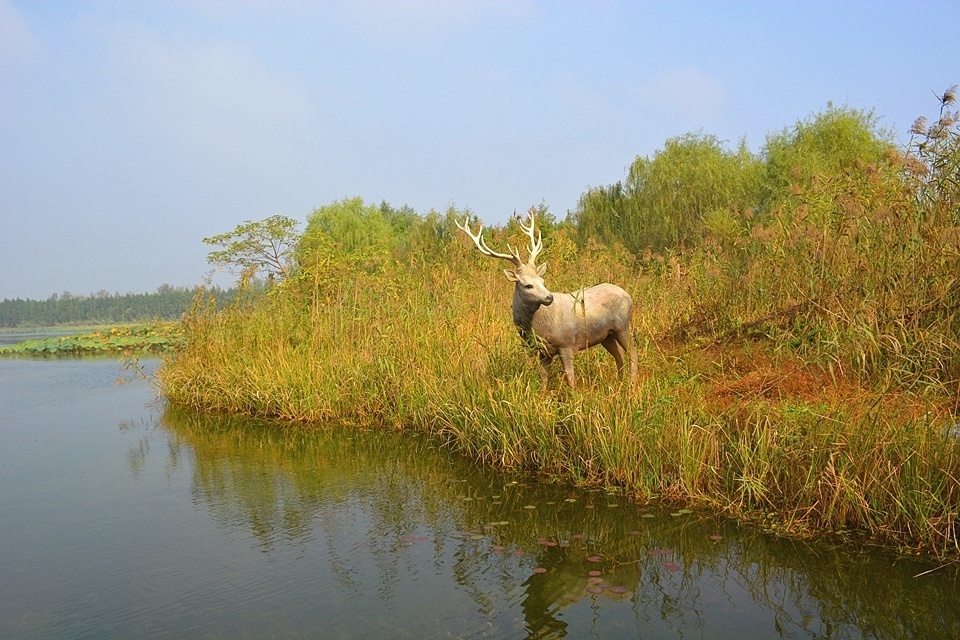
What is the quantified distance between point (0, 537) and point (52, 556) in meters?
0.69

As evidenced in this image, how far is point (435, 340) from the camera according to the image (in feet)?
24.5

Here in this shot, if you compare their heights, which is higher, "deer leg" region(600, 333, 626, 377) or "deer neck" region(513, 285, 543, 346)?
"deer neck" region(513, 285, 543, 346)

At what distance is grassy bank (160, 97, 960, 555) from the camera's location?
4.05 m

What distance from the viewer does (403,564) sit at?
3.95 m

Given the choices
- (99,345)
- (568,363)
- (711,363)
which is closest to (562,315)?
(568,363)

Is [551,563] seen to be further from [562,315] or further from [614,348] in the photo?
[614,348]

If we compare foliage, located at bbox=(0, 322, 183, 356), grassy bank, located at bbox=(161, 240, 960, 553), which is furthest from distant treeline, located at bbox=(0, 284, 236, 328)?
grassy bank, located at bbox=(161, 240, 960, 553)

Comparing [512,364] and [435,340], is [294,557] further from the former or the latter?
[435,340]

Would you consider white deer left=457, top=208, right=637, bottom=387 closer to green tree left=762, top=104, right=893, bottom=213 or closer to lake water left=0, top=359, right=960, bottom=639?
lake water left=0, top=359, right=960, bottom=639

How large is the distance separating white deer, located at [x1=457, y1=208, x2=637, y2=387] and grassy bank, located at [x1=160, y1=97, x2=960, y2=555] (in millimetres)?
294

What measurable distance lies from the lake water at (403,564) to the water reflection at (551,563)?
14mm

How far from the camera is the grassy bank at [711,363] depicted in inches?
159

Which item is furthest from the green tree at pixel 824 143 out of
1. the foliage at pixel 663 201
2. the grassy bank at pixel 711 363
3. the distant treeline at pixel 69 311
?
the distant treeline at pixel 69 311

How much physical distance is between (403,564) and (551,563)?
87 centimetres
